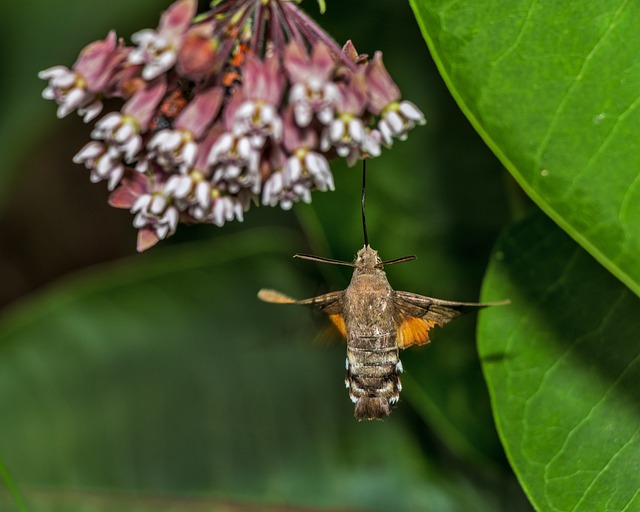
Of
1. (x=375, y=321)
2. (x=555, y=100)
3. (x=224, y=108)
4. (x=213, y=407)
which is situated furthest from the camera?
(x=213, y=407)

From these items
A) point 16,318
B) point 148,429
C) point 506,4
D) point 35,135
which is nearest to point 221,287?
point 148,429

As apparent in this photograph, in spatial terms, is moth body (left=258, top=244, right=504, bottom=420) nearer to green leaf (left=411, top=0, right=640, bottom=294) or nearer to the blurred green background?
green leaf (left=411, top=0, right=640, bottom=294)

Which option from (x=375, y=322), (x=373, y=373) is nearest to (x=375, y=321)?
(x=375, y=322)

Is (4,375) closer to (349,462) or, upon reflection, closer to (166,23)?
(349,462)

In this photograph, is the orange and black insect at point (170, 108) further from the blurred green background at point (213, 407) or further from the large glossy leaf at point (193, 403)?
the large glossy leaf at point (193, 403)

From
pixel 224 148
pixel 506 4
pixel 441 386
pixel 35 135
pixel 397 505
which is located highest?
pixel 506 4

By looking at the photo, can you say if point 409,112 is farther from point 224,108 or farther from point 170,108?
point 170,108

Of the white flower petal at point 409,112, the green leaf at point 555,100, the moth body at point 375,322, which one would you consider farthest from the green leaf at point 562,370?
the white flower petal at point 409,112
